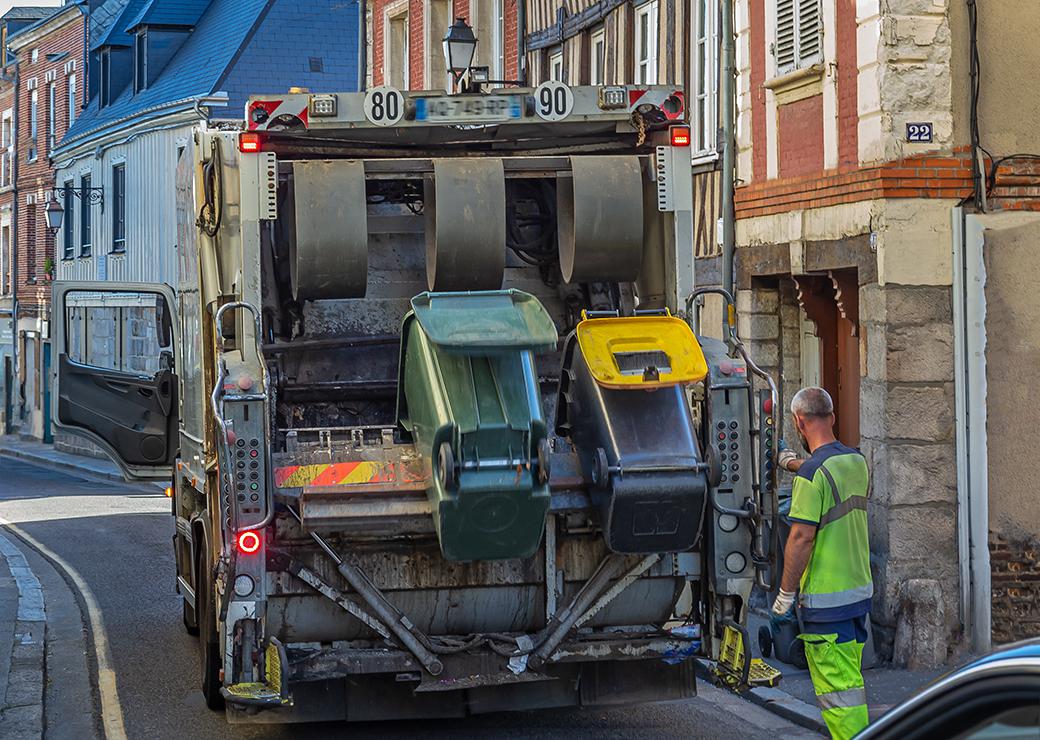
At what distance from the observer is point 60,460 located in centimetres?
3369

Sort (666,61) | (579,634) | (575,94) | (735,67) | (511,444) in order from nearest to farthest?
(511,444) → (579,634) → (575,94) → (735,67) → (666,61)

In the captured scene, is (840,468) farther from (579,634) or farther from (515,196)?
(515,196)

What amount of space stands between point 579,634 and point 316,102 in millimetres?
2595

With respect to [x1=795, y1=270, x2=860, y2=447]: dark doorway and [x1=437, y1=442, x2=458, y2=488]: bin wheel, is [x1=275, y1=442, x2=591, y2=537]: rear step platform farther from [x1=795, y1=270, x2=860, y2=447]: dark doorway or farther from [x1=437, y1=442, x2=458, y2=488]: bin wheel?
[x1=795, y1=270, x2=860, y2=447]: dark doorway

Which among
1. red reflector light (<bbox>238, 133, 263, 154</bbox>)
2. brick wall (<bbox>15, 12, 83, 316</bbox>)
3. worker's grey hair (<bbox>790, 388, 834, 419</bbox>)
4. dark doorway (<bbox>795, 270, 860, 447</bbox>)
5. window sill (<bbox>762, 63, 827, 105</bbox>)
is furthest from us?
brick wall (<bbox>15, 12, 83, 316</bbox>)

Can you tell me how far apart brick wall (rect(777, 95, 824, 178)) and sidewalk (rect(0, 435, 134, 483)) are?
18076mm

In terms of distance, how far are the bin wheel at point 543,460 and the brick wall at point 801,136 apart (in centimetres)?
505

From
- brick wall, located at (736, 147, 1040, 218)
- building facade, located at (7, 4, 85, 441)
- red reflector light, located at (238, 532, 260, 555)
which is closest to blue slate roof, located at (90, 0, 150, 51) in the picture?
building facade, located at (7, 4, 85, 441)

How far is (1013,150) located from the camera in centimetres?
959

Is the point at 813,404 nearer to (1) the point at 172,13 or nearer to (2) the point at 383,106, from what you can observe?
(2) the point at 383,106

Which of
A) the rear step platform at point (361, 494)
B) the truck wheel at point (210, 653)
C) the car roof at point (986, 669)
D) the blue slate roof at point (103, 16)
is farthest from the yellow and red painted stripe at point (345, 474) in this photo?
the blue slate roof at point (103, 16)

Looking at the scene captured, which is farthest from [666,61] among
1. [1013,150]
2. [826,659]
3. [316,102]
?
[826,659]

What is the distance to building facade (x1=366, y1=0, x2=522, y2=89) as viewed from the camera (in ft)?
62.7

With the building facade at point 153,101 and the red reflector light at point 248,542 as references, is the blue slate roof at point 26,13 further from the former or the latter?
the red reflector light at point 248,542
